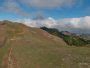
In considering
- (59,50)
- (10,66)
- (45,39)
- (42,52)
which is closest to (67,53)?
(59,50)

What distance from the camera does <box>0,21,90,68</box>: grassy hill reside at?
36.2 metres

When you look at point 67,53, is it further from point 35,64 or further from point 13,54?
point 13,54

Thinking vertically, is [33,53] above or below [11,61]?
above

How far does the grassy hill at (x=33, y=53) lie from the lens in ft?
119

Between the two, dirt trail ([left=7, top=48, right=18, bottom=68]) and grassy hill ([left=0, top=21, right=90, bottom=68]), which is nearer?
grassy hill ([left=0, top=21, right=90, bottom=68])

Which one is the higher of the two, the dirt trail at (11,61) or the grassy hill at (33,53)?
the grassy hill at (33,53)

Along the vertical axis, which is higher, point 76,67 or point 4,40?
point 4,40

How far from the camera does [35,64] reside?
1506 inches

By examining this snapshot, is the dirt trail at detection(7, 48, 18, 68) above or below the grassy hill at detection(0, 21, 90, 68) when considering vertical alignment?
below

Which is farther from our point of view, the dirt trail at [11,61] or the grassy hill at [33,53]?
the dirt trail at [11,61]

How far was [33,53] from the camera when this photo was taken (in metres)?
41.4

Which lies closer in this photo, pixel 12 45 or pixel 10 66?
pixel 10 66

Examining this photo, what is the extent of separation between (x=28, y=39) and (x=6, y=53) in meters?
6.61

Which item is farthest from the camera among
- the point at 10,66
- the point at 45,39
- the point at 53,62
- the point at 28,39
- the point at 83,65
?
the point at 45,39
